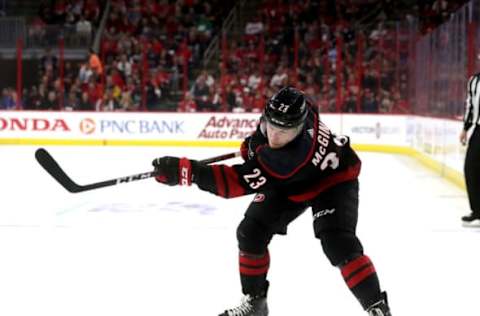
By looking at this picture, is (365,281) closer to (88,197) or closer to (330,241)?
(330,241)

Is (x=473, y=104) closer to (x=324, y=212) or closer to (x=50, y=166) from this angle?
(x=324, y=212)

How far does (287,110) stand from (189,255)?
6.59 ft

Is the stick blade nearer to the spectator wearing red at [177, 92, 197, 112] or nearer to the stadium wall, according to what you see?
the stadium wall

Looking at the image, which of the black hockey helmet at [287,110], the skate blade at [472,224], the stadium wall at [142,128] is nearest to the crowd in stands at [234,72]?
the stadium wall at [142,128]

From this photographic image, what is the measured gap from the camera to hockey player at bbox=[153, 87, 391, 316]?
2547mm

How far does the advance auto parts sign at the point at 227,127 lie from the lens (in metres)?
13.8

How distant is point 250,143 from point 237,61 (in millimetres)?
11244

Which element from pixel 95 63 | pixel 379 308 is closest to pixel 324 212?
pixel 379 308

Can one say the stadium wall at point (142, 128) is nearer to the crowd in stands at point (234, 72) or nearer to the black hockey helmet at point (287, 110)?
the crowd in stands at point (234, 72)

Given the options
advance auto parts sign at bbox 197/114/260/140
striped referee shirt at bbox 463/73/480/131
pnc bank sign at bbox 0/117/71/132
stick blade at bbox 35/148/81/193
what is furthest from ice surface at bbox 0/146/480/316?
pnc bank sign at bbox 0/117/71/132

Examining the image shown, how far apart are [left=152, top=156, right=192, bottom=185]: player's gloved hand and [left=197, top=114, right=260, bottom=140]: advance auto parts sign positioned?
11109mm

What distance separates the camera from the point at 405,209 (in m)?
6.42

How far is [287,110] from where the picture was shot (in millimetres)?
2545

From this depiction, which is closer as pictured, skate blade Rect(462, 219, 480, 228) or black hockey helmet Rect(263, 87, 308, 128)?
black hockey helmet Rect(263, 87, 308, 128)
